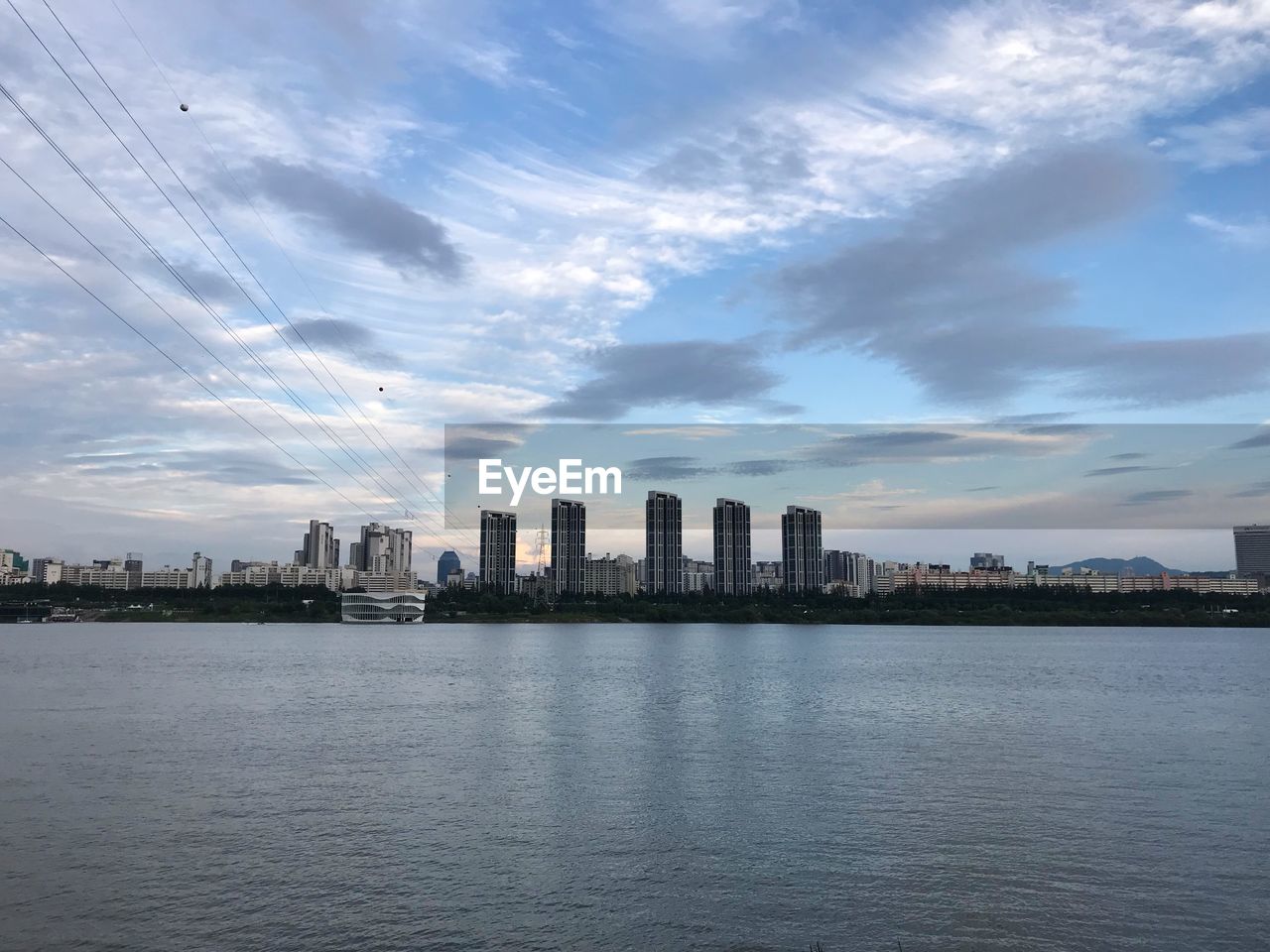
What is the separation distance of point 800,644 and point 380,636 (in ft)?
242

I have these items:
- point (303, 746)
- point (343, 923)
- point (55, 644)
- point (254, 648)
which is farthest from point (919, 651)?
point (55, 644)

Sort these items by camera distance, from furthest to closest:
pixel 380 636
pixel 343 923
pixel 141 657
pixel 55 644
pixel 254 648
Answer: pixel 380 636 < pixel 55 644 < pixel 254 648 < pixel 141 657 < pixel 343 923

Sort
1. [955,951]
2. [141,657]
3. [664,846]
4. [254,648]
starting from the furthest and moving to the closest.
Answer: [254,648] → [141,657] → [664,846] → [955,951]

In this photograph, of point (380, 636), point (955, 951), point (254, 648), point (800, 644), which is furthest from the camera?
point (380, 636)

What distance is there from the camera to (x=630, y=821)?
2784 centimetres

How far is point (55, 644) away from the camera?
125 metres

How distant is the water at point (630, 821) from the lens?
774 inches

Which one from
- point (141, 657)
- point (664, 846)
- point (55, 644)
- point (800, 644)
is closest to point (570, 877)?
point (664, 846)

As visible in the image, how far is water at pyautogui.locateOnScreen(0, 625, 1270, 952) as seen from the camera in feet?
64.5

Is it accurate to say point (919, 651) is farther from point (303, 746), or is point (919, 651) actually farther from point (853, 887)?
point (853, 887)

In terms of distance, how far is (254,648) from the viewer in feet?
385

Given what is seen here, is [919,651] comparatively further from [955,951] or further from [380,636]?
[955,951]

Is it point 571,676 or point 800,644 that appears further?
point 800,644

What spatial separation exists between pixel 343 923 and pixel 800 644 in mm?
119653
